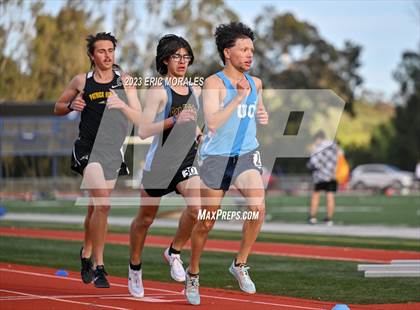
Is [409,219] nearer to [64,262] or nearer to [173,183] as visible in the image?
[64,262]

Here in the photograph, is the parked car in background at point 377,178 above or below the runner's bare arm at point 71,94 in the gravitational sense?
below

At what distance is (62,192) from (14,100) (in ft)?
17.9

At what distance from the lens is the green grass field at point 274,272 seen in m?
11.0

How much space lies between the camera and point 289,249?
680 inches

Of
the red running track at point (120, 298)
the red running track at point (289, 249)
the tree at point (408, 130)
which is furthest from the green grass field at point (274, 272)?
the tree at point (408, 130)

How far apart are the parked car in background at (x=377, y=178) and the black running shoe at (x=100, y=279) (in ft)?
163

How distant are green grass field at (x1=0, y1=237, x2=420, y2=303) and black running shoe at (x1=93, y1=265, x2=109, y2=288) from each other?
1.84 metres

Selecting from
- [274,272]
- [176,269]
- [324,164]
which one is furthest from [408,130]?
[176,269]

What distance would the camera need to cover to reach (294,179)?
54.5 metres

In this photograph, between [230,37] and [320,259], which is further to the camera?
[320,259]

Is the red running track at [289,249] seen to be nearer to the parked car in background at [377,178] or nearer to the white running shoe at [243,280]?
the white running shoe at [243,280]

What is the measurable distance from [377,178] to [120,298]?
53644 millimetres

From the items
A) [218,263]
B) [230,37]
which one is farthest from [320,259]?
[230,37]

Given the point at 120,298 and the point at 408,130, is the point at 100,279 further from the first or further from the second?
the point at 408,130
